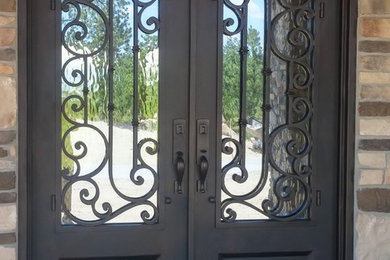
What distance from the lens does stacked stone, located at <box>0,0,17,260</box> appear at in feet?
7.72

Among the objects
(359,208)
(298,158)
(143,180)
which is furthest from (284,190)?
(143,180)

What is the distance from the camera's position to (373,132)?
102 inches

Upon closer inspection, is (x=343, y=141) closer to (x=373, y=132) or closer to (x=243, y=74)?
(x=373, y=132)

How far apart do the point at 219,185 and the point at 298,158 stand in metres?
0.37

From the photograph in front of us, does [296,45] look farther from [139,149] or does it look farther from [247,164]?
[139,149]

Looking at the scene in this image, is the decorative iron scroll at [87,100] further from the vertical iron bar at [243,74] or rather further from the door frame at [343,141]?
the vertical iron bar at [243,74]

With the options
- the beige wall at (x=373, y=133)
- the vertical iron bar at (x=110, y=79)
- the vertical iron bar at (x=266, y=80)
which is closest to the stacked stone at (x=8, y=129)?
the vertical iron bar at (x=110, y=79)

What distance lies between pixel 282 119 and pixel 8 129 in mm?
1157

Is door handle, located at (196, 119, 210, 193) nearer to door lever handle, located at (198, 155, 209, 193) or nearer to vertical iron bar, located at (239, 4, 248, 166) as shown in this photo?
door lever handle, located at (198, 155, 209, 193)

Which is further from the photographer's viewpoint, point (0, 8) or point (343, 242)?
point (343, 242)

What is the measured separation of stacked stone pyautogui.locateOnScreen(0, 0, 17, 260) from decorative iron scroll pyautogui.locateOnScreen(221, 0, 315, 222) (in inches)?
34.4

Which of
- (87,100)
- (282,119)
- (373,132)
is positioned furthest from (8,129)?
(373,132)

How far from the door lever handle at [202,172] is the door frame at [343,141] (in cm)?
61

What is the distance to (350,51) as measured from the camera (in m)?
2.58
